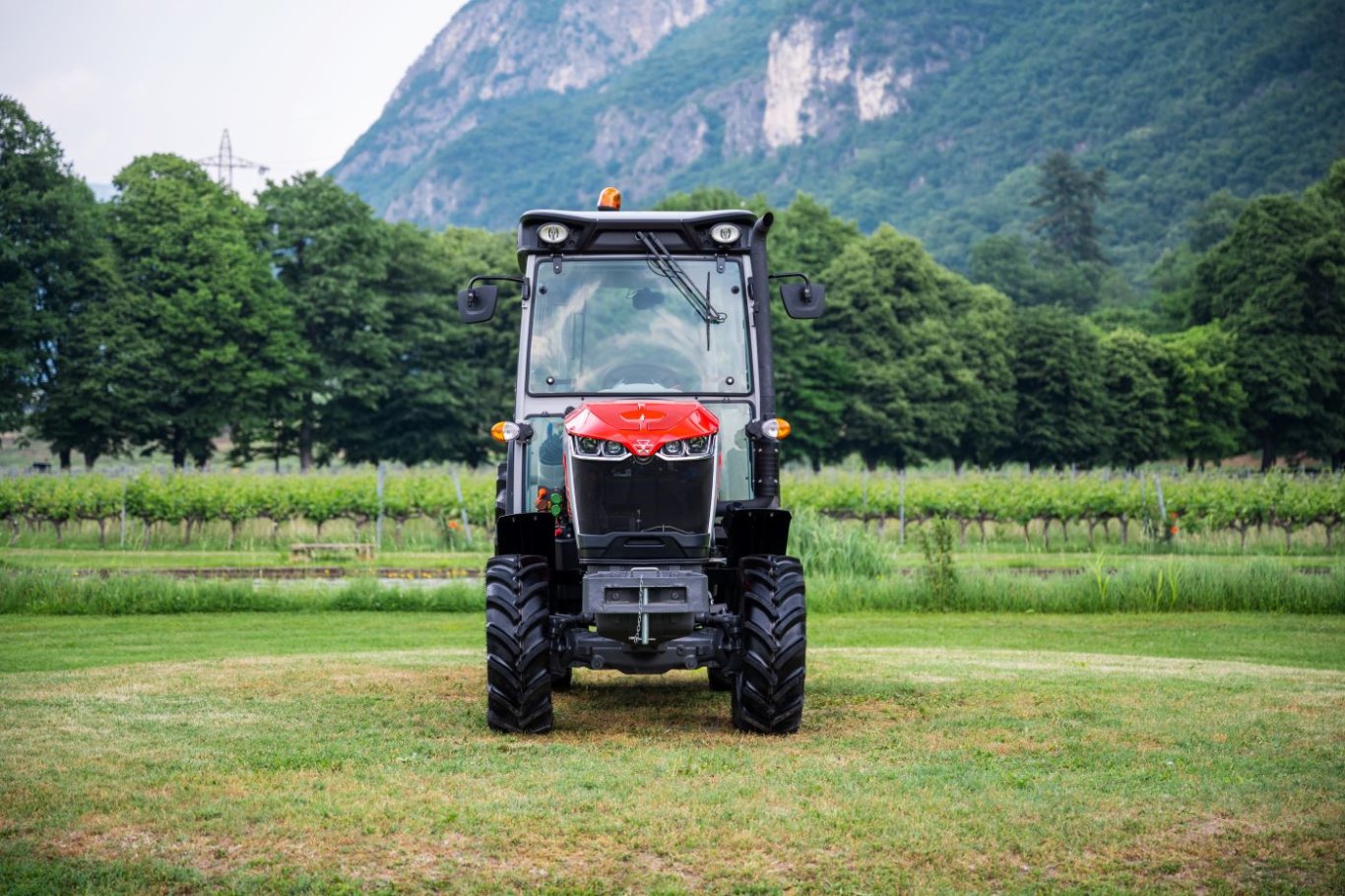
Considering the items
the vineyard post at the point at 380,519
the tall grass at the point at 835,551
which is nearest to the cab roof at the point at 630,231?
the tall grass at the point at 835,551

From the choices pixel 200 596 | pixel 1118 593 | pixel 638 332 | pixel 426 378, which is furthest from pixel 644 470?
pixel 426 378

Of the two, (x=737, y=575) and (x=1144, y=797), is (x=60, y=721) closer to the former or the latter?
(x=737, y=575)

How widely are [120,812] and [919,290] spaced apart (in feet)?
225

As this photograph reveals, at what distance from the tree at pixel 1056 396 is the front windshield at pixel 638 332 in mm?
65465

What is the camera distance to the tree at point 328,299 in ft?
203

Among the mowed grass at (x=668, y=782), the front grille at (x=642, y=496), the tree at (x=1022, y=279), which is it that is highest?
the tree at (x=1022, y=279)

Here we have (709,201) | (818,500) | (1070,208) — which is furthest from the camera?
(1070,208)

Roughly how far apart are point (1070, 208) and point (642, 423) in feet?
478

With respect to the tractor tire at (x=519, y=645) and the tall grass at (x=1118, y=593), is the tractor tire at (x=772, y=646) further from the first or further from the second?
the tall grass at (x=1118, y=593)

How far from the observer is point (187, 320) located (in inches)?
2231

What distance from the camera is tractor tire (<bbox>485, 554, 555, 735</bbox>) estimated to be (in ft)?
33.8

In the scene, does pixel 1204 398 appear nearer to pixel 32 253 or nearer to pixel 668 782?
pixel 32 253

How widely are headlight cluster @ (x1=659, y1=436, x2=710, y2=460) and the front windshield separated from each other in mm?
1050

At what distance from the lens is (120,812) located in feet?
25.9
